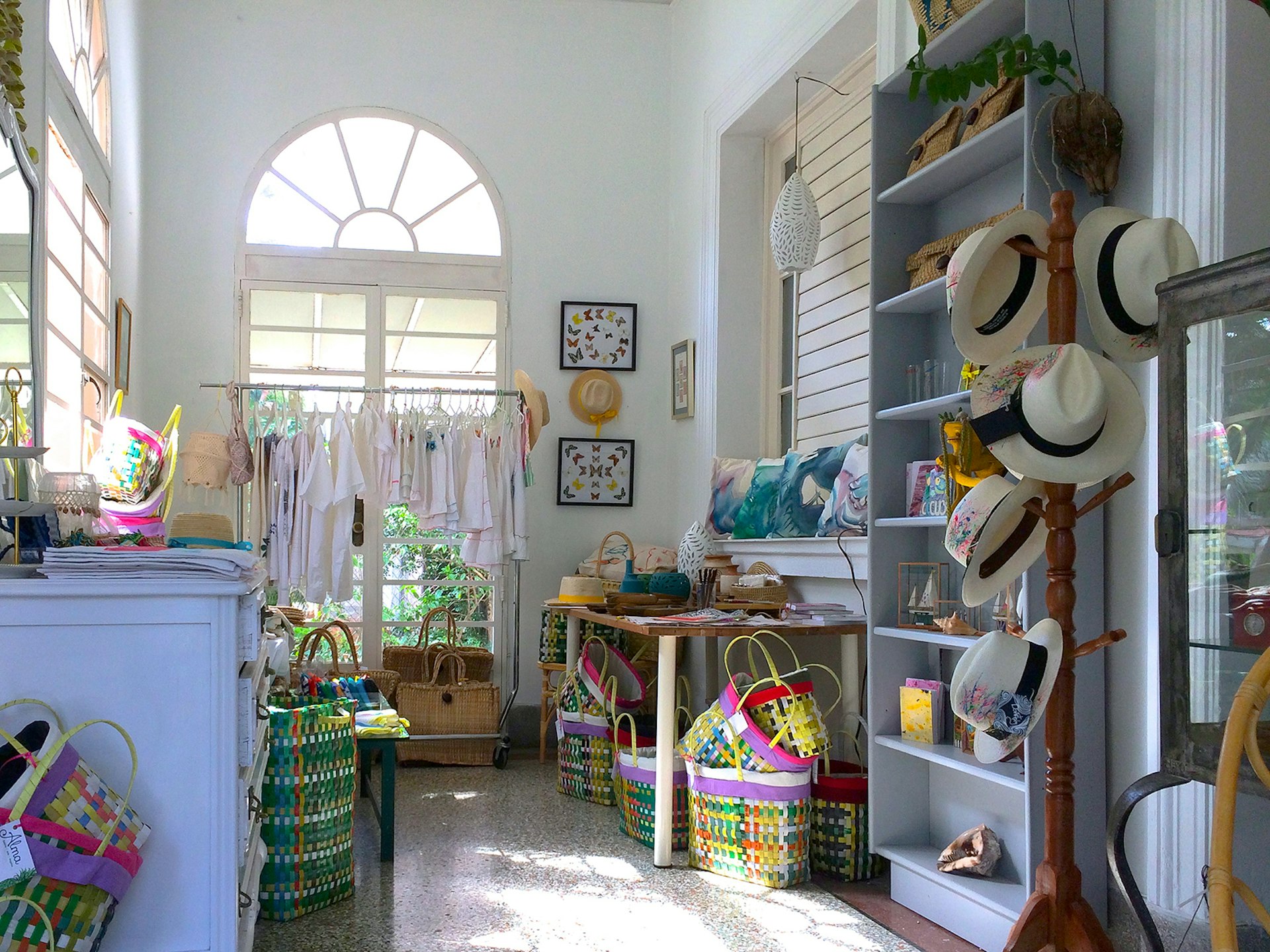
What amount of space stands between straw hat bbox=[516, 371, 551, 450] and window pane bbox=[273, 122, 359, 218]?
1.47 meters

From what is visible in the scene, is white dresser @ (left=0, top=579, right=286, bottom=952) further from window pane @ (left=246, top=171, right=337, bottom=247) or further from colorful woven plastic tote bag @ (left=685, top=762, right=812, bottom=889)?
window pane @ (left=246, top=171, right=337, bottom=247)

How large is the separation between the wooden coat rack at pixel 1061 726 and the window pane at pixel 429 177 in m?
4.42

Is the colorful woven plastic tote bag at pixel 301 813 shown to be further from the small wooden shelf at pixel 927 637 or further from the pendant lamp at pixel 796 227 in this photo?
the pendant lamp at pixel 796 227

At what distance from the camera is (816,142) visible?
502cm

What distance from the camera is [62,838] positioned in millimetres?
1842

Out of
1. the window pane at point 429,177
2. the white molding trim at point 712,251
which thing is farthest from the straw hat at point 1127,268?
the window pane at point 429,177

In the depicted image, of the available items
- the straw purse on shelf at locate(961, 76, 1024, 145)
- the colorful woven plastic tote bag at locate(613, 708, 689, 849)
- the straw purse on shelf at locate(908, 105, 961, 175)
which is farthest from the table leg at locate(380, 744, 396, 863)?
the straw purse on shelf at locate(961, 76, 1024, 145)

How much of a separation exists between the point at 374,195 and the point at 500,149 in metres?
0.71

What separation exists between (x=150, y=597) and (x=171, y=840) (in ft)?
1.46

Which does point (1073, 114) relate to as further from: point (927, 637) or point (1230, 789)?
point (1230, 789)

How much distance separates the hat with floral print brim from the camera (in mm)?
2074

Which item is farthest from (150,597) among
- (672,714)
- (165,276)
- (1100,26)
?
(165,276)

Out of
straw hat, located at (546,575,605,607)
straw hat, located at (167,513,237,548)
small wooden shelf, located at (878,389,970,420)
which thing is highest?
small wooden shelf, located at (878,389,970,420)

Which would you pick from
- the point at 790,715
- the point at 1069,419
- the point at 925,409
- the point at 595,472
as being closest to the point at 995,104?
the point at 925,409
